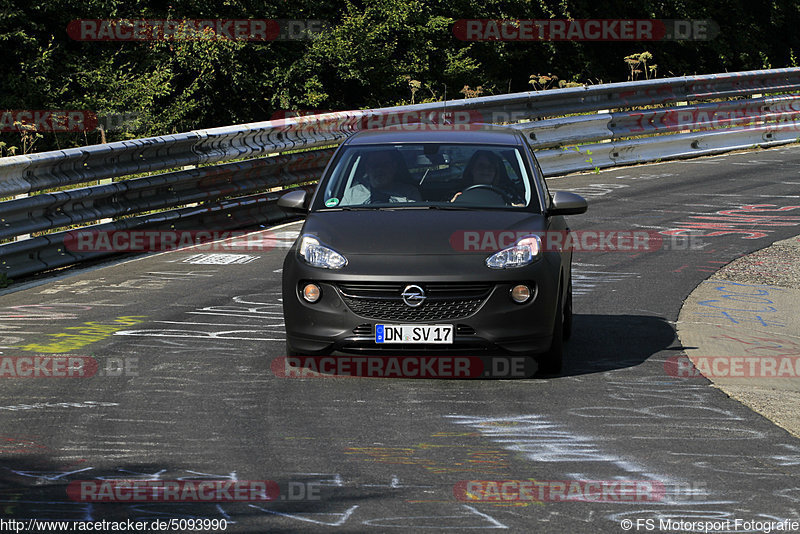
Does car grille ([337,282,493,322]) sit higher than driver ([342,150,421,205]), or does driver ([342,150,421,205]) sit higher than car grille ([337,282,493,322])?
driver ([342,150,421,205])

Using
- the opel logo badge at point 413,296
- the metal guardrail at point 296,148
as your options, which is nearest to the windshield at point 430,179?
the opel logo badge at point 413,296

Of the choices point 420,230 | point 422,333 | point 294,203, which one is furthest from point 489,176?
point 422,333

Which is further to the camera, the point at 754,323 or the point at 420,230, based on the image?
the point at 754,323

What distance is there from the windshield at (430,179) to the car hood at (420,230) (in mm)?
182

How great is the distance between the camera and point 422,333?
7656mm

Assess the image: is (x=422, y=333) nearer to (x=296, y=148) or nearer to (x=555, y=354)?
(x=555, y=354)

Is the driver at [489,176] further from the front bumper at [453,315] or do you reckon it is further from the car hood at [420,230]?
the front bumper at [453,315]

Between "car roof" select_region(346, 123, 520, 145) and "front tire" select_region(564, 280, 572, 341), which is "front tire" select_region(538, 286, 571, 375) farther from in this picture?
"car roof" select_region(346, 123, 520, 145)

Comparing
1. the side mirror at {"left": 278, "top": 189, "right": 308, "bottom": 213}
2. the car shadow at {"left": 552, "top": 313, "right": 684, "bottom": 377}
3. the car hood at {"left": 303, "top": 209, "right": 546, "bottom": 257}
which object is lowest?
the car shadow at {"left": 552, "top": 313, "right": 684, "bottom": 377}

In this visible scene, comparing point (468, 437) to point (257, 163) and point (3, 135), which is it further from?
point (3, 135)

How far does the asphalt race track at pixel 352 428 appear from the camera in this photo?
17.2ft

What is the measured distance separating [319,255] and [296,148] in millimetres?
7927

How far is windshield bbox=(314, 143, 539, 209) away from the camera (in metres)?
8.69

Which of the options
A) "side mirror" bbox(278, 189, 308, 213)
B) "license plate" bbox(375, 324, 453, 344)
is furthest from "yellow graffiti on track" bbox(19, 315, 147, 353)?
"license plate" bbox(375, 324, 453, 344)
